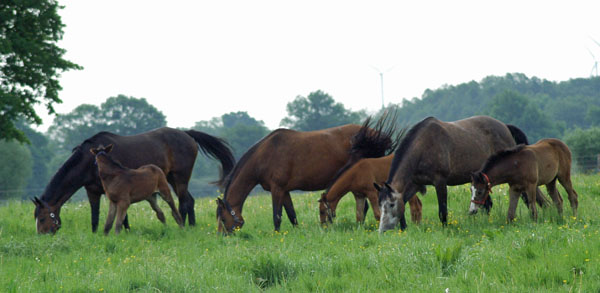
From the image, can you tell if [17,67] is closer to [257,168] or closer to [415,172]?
[257,168]

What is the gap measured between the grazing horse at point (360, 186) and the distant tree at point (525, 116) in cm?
6078

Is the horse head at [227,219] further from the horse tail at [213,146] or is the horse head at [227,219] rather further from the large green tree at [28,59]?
the large green tree at [28,59]

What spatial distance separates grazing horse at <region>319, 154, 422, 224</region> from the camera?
1052cm

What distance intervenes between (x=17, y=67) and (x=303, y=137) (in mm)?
Answer: 10487

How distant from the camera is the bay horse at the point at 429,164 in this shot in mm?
9227

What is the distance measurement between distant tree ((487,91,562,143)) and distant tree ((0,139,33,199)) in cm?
5332

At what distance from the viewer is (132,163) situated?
12.8 metres

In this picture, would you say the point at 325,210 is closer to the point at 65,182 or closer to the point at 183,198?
the point at 183,198

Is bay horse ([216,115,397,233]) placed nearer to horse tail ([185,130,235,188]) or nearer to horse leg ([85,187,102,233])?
horse tail ([185,130,235,188])

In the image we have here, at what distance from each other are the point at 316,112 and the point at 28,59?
66253 millimetres

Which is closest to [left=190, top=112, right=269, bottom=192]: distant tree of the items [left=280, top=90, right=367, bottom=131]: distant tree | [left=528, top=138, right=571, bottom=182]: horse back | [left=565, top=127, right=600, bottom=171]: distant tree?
[left=280, top=90, right=367, bottom=131]: distant tree

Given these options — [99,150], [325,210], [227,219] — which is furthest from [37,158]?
[325,210]

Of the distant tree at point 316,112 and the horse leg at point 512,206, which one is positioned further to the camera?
the distant tree at point 316,112

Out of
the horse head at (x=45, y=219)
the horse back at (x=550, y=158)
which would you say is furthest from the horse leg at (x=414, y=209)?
the horse head at (x=45, y=219)
